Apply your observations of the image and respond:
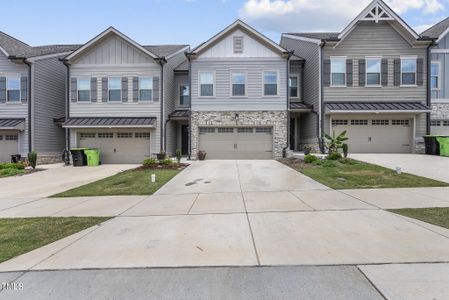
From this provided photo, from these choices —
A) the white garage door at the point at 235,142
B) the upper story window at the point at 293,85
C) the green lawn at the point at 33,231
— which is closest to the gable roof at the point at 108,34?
the white garage door at the point at 235,142

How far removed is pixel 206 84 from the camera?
713 inches

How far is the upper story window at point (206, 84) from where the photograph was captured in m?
18.1

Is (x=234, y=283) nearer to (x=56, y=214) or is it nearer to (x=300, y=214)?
(x=300, y=214)

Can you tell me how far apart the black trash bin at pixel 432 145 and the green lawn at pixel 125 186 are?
50.3 ft

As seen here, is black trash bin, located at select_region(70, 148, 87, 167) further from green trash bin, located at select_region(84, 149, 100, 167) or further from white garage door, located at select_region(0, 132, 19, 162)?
white garage door, located at select_region(0, 132, 19, 162)

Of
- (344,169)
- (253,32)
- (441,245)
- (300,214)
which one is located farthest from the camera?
(253,32)

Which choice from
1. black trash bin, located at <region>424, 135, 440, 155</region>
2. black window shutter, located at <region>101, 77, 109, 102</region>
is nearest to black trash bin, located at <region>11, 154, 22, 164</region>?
black window shutter, located at <region>101, 77, 109, 102</region>

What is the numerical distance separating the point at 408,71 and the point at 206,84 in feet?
42.5

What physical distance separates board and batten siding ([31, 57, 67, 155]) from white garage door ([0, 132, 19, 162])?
4.77 feet

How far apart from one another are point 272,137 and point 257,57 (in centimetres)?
534

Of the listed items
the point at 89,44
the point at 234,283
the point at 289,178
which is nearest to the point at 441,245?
the point at 234,283

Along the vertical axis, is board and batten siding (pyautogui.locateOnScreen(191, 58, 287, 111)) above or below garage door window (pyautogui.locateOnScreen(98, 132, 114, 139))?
above

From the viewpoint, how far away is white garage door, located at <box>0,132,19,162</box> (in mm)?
18266

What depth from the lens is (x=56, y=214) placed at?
6570mm
